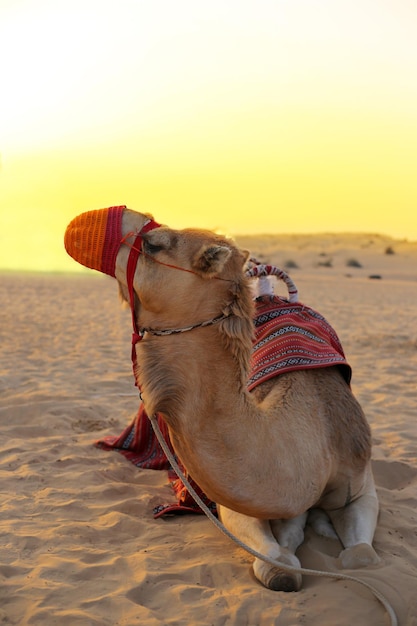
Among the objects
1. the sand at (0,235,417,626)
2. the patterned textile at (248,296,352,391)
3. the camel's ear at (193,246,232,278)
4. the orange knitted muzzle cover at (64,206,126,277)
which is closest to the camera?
the camel's ear at (193,246,232,278)

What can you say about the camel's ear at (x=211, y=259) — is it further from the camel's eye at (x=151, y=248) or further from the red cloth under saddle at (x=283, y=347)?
the red cloth under saddle at (x=283, y=347)

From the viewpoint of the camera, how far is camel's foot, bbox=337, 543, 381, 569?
3.12 m

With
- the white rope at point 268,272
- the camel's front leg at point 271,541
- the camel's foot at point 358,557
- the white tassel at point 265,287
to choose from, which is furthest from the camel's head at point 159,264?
the white tassel at point 265,287

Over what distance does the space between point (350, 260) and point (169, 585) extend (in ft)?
126

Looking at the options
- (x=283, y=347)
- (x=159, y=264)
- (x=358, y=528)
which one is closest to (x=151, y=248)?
(x=159, y=264)

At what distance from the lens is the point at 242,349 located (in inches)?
98.8

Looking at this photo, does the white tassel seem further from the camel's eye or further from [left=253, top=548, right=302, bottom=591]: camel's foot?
the camel's eye

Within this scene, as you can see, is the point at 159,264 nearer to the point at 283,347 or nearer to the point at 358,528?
the point at 283,347

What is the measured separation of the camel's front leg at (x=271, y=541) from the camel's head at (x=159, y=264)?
111cm

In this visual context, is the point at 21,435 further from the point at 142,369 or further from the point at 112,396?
the point at 142,369

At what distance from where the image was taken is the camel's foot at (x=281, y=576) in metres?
2.96

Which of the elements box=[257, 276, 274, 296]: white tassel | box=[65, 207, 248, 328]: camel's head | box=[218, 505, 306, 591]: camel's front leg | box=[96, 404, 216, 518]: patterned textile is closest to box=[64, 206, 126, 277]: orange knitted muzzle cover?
box=[65, 207, 248, 328]: camel's head

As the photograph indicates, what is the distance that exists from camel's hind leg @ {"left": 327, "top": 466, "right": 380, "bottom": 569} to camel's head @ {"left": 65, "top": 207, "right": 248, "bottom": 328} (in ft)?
4.44

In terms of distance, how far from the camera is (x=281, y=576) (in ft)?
9.73
